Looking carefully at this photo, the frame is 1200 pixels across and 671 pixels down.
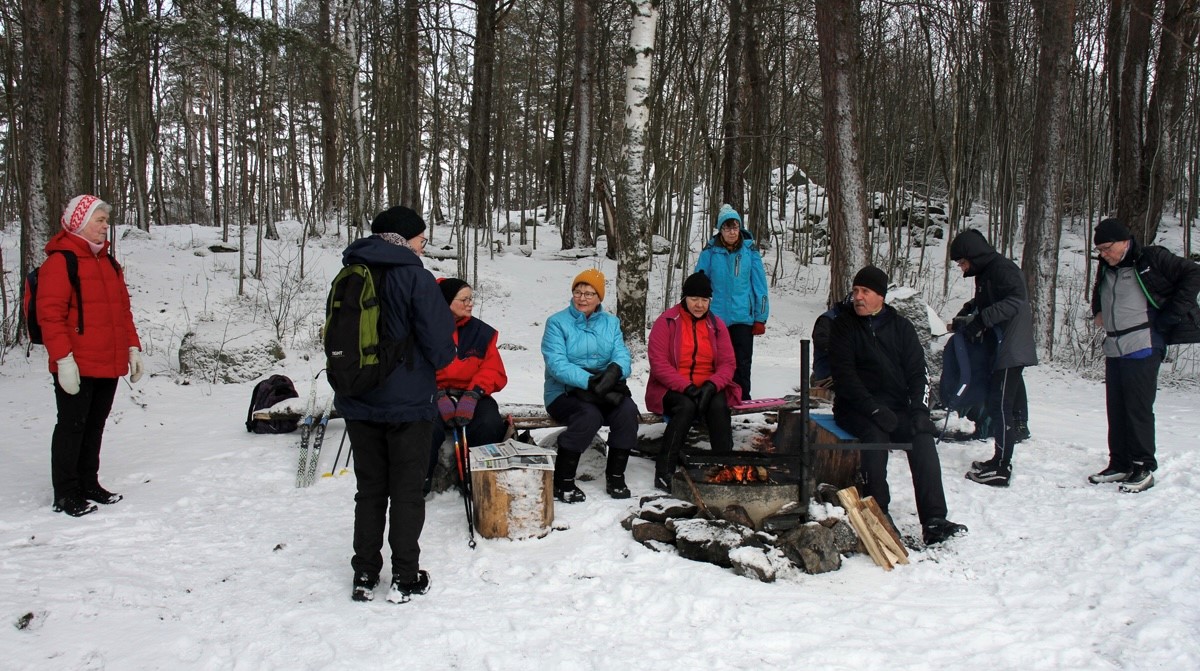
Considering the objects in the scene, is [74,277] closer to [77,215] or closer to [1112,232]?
[77,215]

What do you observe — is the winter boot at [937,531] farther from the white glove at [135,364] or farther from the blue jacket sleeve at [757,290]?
the white glove at [135,364]

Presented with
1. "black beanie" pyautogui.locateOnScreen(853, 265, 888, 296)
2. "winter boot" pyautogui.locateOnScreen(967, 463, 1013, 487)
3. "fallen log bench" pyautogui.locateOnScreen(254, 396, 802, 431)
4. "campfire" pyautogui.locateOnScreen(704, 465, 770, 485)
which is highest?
"black beanie" pyautogui.locateOnScreen(853, 265, 888, 296)

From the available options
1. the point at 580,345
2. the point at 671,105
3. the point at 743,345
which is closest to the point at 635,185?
the point at 743,345

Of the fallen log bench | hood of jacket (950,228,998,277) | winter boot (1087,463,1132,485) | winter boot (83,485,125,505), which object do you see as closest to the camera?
winter boot (83,485,125,505)

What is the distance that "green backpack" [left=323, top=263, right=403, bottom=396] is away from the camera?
3.04 meters

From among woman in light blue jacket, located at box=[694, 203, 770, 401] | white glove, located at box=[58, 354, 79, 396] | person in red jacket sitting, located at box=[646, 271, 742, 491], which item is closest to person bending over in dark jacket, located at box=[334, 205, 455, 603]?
white glove, located at box=[58, 354, 79, 396]

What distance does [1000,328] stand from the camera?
4961 millimetres

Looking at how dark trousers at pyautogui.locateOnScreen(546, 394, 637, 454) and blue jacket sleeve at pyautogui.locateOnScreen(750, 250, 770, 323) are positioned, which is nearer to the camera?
dark trousers at pyautogui.locateOnScreen(546, 394, 637, 454)

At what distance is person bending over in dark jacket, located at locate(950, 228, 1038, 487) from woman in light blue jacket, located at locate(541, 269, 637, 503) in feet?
7.73

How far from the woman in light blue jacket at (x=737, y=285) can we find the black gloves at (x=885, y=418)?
2.10 metres

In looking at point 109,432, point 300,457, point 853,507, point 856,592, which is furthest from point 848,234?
point 109,432

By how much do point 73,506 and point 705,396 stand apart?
12.2 feet

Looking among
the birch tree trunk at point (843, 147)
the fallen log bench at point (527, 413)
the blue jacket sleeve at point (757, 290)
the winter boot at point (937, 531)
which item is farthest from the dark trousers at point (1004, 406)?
the birch tree trunk at point (843, 147)

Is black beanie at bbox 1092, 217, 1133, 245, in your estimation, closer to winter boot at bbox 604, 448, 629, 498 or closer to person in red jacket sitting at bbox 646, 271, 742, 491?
person in red jacket sitting at bbox 646, 271, 742, 491
